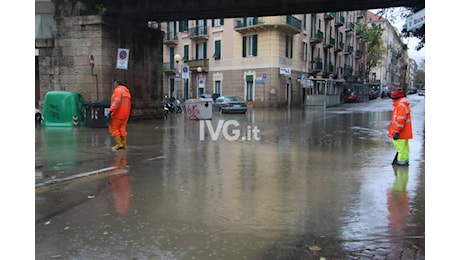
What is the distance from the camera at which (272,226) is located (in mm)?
4270

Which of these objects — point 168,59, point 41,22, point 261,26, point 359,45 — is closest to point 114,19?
point 41,22

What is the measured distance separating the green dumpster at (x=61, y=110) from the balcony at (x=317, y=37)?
33.4 m

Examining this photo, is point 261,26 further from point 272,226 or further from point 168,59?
point 272,226

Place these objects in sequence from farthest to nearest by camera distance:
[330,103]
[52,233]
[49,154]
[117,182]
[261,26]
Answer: [330,103]
[261,26]
[49,154]
[117,182]
[52,233]

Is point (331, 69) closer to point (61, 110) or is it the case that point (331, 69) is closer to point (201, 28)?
point (201, 28)

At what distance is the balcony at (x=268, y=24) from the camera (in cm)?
3616

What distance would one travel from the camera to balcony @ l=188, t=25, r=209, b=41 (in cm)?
4134

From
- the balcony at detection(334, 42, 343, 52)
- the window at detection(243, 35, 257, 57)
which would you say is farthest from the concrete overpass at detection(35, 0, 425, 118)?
the balcony at detection(334, 42, 343, 52)

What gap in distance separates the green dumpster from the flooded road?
4.88m

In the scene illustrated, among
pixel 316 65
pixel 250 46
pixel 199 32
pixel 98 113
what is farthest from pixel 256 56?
pixel 98 113

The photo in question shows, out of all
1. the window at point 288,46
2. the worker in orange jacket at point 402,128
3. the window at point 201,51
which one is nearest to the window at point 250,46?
the window at point 288,46

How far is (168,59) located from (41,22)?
30.8 metres

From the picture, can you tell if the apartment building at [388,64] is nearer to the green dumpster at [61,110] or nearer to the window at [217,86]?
the window at [217,86]

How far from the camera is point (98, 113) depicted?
1405cm
